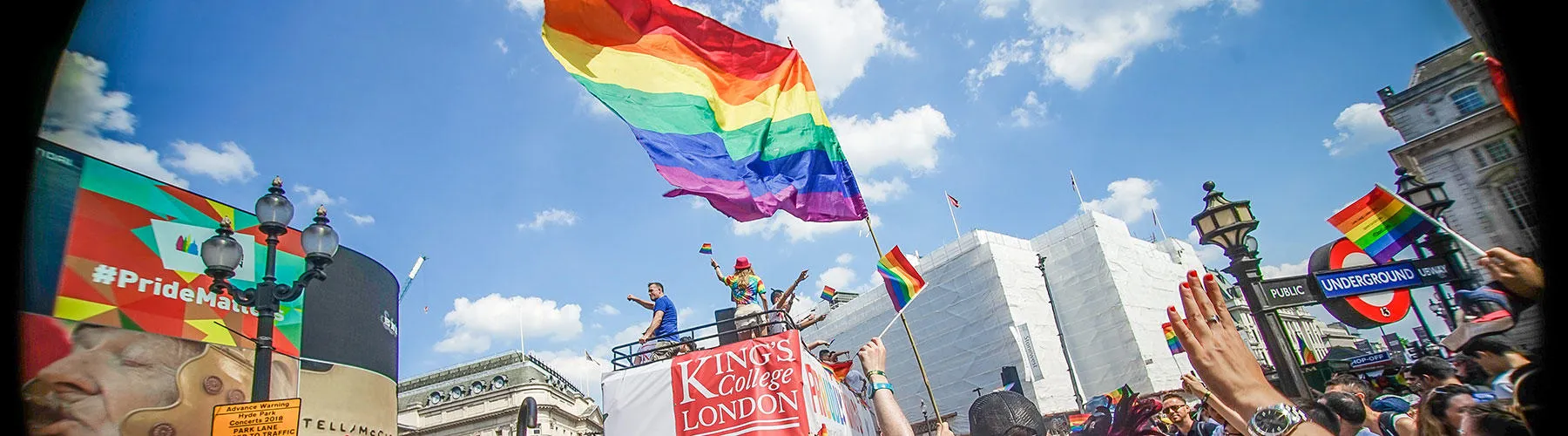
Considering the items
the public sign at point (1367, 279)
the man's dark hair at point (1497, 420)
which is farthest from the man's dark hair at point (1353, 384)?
the man's dark hair at point (1497, 420)

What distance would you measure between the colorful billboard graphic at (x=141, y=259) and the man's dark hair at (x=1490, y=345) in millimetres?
20895

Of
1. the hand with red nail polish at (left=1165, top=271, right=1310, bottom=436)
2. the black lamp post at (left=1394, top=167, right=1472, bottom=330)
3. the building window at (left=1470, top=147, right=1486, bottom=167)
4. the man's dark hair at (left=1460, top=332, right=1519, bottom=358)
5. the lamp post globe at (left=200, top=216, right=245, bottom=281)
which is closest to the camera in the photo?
the hand with red nail polish at (left=1165, top=271, right=1310, bottom=436)

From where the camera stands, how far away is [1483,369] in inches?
126

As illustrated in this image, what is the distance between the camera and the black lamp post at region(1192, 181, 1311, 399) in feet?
21.6

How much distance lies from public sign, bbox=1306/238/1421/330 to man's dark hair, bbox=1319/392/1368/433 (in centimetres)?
337

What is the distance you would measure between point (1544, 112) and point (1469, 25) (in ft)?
10.6

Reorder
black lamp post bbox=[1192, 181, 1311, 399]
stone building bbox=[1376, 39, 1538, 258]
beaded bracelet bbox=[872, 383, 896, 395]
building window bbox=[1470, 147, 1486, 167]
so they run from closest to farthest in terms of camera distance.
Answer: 1. beaded bracelet bbox=[872, 383, 896, 395]
2. black lamp post bbox=[1192, 181, 1311, 399]
3. stone building bbox=[1376, 39, 1538, 258]
4. building window bbox=[1470, 147, 1486, 167]

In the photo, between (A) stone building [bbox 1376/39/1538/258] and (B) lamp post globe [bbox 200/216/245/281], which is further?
(A) stone building [bbox 1376/39/1538/258]

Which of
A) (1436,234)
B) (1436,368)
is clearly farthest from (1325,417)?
(1436,234)

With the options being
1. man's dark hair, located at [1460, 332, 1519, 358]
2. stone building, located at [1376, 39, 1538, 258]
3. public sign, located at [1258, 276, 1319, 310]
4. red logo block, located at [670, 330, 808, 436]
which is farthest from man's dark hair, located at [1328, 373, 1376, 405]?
stone building, located at [1376, 39, 1538, 258]

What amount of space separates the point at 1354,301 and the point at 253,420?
33.4 ft

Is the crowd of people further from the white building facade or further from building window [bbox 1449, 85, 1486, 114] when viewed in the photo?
the white building facade

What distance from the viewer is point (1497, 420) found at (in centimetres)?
208

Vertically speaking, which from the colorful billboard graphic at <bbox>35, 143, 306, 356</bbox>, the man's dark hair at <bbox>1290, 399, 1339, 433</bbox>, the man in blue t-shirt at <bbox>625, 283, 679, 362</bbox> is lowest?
the man's dark hair at <bbox>1290, 399, 1339, 433</bbox>
